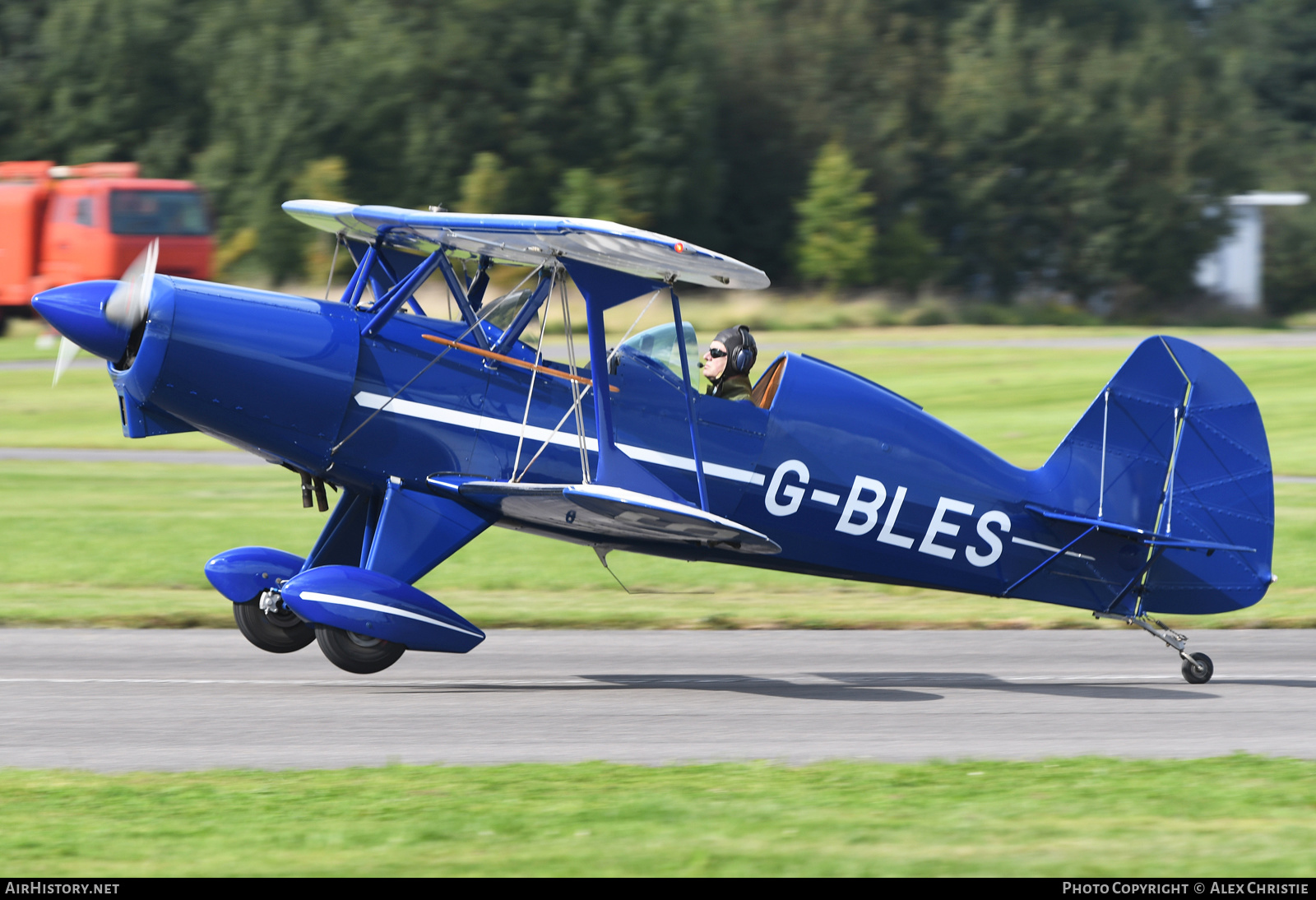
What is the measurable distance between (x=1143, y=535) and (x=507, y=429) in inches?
161

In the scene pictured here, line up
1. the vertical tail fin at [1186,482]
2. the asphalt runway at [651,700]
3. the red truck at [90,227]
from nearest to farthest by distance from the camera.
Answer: the asphalt runway at [651,700] → the vertical tail fin at [1186,482] → the red truck at [90,227]

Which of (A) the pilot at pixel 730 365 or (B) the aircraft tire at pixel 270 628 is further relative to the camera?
(B) the aircraft tire at pixel 270 628

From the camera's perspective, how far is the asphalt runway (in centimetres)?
733

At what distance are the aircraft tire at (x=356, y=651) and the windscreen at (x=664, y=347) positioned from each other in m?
2.28

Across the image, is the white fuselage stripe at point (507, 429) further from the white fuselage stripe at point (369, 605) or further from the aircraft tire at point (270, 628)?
the aircraft tire at point (270, 628)

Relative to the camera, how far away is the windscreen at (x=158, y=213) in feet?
109

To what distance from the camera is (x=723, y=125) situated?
53.6 meters

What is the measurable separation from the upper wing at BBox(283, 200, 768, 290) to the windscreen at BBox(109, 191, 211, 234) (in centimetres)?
2572

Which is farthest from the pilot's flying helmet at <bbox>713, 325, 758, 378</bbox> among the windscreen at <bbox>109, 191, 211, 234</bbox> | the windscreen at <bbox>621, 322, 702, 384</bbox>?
the windscreen at <bbox>109, 191, 211, 234</bbox>

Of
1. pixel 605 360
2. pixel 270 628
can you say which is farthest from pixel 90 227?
pixel 605 360

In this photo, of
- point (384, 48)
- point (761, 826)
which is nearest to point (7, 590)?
point (761, 826)

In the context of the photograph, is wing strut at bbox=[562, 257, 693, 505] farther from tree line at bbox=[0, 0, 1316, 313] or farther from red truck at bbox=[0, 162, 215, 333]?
tree line at bbox=[0, 0, 1316, 313]

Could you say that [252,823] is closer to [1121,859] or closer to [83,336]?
[1121,859]

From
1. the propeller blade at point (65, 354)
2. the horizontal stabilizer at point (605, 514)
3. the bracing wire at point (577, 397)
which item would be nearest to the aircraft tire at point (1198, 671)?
the horizontal stabilizer at point (605, 514)
